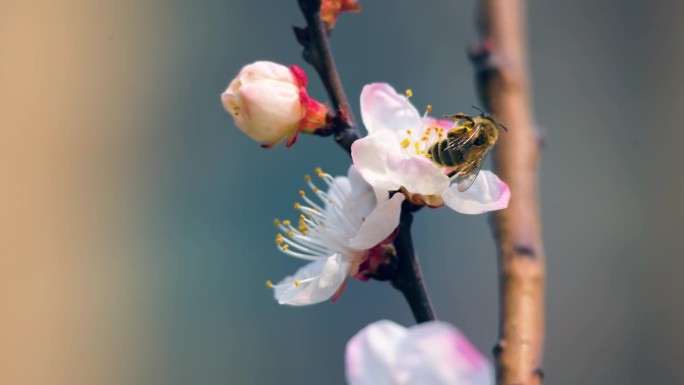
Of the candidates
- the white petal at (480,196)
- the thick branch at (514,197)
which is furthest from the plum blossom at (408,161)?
the thick branch at (514,197)

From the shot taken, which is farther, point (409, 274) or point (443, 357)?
point (409, 274)

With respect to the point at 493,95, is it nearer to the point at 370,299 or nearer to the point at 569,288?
the point at 370,299

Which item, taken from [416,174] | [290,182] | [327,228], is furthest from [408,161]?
[290,182]

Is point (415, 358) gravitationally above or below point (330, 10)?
below

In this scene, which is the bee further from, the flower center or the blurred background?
the blurred background

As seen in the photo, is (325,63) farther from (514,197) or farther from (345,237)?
(514,197)

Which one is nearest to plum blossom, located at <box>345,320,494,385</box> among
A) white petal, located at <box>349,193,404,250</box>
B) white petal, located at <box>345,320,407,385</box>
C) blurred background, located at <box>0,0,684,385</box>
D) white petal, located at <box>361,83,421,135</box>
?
white petal, located at <box>345,320,407,385</box>
